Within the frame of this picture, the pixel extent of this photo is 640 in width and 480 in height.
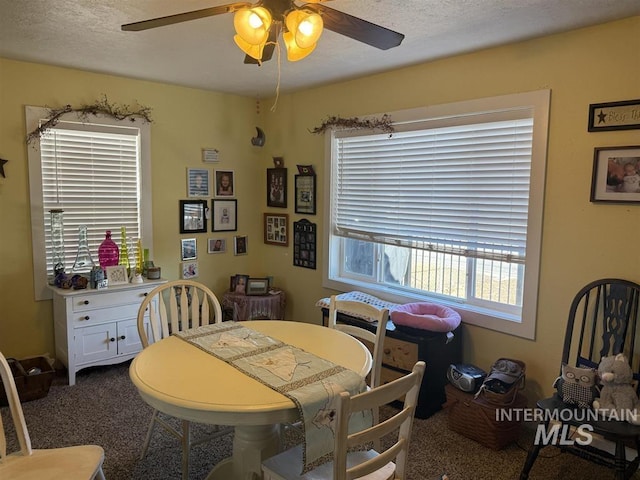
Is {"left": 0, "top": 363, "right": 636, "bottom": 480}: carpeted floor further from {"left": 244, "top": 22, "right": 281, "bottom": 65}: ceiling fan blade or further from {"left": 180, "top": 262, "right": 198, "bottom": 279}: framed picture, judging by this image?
{"left": 244, "top": 22, "right": 281, "bottom": 65}: ceiling fan blade

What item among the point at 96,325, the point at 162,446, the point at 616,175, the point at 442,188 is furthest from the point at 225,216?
the point at 616,175

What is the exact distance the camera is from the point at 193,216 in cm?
425

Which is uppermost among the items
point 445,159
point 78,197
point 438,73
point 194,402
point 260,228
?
point 438,73

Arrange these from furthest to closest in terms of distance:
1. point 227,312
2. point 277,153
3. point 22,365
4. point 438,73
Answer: point 277,153 < point 227,312 < point 22,365 < point 438,73

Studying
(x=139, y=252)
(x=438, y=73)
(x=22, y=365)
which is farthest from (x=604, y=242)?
(x=22, y=365)

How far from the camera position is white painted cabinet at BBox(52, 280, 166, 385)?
10.9 feet

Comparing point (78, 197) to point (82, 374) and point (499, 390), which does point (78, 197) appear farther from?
point (499, 390)

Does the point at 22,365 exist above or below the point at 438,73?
below

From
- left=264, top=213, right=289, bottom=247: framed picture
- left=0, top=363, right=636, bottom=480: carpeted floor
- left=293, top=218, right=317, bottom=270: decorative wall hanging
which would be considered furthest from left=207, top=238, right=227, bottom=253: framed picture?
left=0, top=363, right=636, bottom=480: carpeted floor

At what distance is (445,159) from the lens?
319cm

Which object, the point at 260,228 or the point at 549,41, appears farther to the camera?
the point at 260,228

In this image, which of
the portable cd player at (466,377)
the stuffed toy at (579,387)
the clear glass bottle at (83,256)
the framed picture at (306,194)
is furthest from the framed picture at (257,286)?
the stuffed toy at (579,387)

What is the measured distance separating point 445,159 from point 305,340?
1710 mm

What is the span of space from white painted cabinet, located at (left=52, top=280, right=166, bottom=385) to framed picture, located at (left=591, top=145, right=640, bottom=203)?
10.4ft
